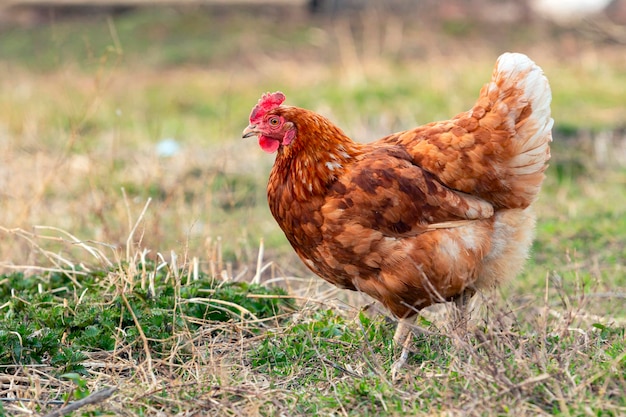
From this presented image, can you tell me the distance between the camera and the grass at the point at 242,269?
370cm

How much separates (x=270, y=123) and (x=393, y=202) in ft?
2.56

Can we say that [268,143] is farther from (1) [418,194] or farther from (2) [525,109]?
(2) [525,109]

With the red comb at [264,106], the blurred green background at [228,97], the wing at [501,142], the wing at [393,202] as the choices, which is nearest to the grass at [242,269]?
the blurred green background at [228,97]

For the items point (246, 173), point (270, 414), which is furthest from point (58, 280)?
point (246, 173)

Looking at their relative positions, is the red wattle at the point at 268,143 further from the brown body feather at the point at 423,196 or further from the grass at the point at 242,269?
the grass at the point at 242,269

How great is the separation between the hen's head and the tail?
104 cm

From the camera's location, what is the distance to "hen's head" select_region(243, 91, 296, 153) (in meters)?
4.43

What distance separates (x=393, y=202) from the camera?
4277 millimetres

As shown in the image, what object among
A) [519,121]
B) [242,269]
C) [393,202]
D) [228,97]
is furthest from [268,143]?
Answer: [228,97]

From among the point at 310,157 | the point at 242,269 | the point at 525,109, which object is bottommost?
the point at 242,269

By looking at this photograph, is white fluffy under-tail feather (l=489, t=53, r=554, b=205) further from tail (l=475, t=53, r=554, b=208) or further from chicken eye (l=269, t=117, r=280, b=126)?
chicken eye (l=269, t=117, r=280, b=126)

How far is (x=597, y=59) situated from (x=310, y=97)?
16.8 feet

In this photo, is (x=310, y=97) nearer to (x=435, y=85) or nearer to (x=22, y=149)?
(x=435, y=85)

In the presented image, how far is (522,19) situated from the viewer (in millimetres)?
15656
